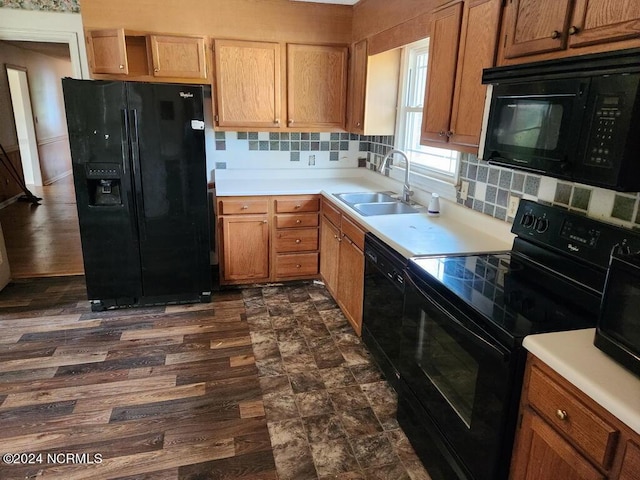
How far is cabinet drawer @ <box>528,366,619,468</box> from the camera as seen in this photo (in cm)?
101

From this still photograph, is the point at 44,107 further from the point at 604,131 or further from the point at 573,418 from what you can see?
the point at 573,418

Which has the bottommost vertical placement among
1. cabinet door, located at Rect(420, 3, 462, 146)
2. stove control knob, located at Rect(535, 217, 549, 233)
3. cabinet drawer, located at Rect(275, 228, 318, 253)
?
cabinet drawer, located at Rect(275, 228, 318, 253)

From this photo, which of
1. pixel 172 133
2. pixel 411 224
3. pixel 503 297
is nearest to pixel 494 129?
pixel 503 297

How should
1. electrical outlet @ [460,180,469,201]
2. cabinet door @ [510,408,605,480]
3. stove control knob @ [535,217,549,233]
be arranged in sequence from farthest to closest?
1. electrical outlet @ [460,180,469,201]
2. stove control knob @ [535,217,549,233]
3. cabinet door @ [510,408,605,480]

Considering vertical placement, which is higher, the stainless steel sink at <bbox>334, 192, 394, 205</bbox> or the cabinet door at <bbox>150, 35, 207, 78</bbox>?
the cabinet door at <bbox>150, 35, 207, 78</bbox>

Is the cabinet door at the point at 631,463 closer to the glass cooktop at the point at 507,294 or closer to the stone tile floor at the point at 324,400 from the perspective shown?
the glass cooktop at the point at 507,294

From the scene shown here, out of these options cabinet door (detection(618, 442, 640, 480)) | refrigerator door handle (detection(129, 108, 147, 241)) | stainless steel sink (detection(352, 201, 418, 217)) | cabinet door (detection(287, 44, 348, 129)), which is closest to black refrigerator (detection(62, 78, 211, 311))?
refrigerator door handle (detection(129, 108, 147, 241))

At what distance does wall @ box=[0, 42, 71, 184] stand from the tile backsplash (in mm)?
6937

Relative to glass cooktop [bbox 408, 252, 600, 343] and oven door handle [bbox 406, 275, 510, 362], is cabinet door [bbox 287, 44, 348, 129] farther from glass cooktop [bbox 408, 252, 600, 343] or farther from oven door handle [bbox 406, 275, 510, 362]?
oven door handle [bbox 406, 275, 510, 362]

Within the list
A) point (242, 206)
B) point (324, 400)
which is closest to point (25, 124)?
point (242, 206)

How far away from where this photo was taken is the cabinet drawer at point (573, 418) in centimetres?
101

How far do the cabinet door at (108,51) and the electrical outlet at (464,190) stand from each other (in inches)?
102

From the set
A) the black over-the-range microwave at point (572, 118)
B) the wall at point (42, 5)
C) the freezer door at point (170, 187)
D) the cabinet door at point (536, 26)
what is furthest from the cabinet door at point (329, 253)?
the wall at point (42, 5)

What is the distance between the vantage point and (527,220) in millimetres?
1889
